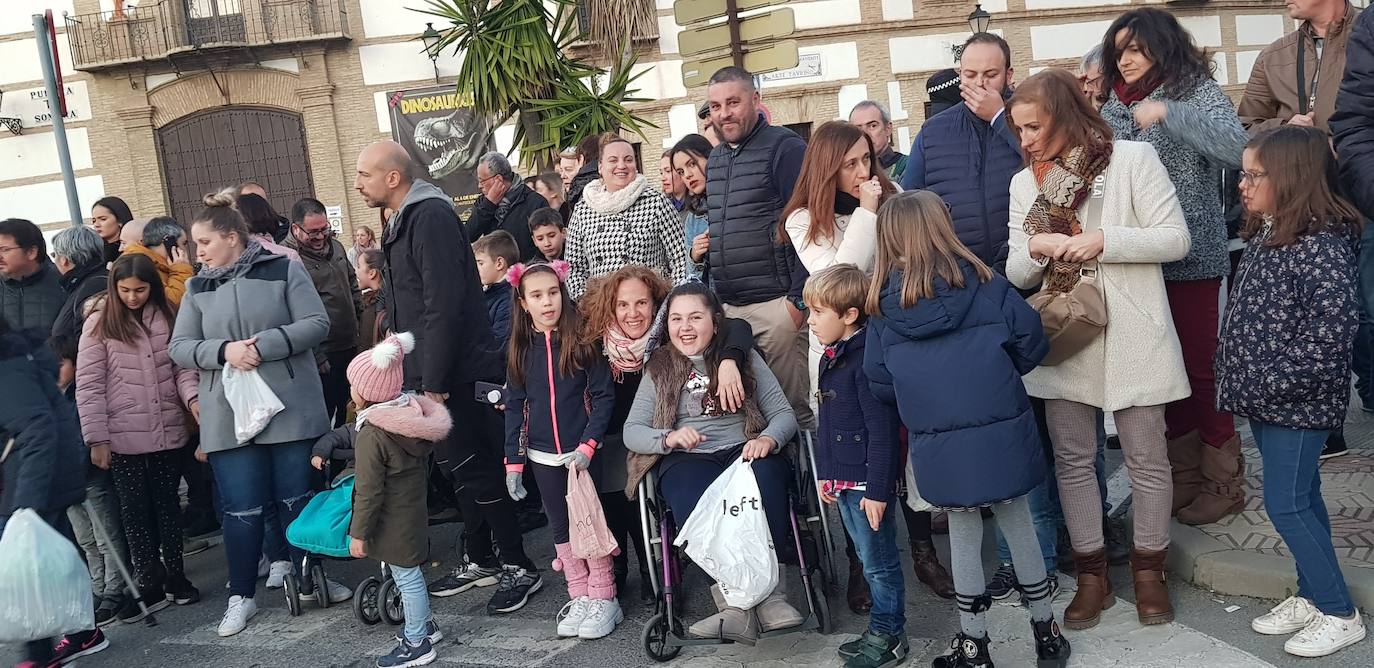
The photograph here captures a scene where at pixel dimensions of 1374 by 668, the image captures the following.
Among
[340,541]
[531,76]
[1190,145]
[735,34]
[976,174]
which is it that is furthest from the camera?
[531,76]

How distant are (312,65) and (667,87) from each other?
5.76 metres

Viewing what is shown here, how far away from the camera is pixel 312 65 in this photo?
18.1m

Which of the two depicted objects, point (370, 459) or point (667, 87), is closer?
point (370, 459)

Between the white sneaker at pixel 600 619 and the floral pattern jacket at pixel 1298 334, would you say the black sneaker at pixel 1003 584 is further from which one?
the white sneaker at pixel 600 619

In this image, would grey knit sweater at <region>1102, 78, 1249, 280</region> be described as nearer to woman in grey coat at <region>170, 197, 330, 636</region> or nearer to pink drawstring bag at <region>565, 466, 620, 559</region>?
pink drawstring bag at <region>565, 466, 620, 559</region>

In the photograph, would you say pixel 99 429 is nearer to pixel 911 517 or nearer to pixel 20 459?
pixel 20 459

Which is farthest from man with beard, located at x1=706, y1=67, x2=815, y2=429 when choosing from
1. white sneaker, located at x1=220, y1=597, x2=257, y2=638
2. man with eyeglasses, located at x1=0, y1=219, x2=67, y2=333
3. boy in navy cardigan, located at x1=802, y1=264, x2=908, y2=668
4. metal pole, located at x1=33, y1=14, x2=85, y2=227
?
metal pole, located at x1=33, y1=14, x2=85, y2=227

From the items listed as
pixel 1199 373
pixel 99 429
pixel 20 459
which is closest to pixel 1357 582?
pixel 1199 373

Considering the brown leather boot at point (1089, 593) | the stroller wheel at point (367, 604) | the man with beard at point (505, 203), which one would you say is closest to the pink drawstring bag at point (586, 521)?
the stroller wheel at point (367, 604)

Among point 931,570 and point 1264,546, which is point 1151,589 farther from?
point 931,570

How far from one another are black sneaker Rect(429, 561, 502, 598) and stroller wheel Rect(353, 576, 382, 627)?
1.22 feet

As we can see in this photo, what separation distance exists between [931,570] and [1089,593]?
0.75 meters

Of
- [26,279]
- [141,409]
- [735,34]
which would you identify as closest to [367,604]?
[141,409]

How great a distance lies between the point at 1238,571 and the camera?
4137 millimetres
